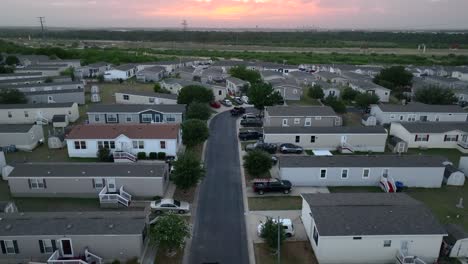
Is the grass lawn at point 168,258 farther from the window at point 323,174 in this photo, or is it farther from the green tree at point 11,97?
the green tree at point 11,97

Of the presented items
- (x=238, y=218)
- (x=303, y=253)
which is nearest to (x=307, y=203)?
(x=303, y=253)

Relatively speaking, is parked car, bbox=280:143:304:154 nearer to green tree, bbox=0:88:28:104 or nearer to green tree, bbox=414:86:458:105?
green tree, bbox=414:86:458:105

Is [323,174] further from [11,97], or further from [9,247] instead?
[11,97]

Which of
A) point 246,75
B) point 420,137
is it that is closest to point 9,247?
point 420,137

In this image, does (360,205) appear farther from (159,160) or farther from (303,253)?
(159,160)

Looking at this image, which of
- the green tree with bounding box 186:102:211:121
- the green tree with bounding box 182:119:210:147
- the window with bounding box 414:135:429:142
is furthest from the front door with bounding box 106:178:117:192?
the window with bounding box 414:135:429:142

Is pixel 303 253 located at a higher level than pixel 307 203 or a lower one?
lower

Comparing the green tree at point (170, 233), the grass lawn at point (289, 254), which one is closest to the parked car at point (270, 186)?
the grass lawn at point (289, 254)
